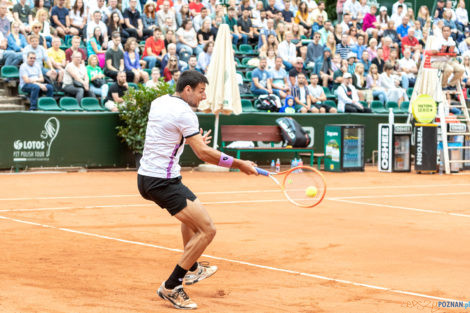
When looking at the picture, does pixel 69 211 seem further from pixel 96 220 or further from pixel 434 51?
pixel 434 51

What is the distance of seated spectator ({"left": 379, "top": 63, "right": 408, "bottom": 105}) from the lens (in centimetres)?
2453

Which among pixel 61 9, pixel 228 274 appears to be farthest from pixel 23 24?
pixel 228 274

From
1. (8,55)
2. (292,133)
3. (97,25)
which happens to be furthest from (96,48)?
(292,133)

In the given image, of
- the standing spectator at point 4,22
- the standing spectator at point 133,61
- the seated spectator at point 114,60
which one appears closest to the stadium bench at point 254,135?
the standing spectator at point 133,61

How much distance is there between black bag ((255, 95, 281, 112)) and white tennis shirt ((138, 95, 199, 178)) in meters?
15.1

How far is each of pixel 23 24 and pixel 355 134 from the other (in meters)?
9.04

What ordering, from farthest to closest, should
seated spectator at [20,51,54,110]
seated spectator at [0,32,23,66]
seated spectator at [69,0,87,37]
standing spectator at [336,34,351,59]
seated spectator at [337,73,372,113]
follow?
1. standing spectator at [336,34,351,59]
2. seated spectator at [337,73,372,113]
3. seated spectator at [69,0,87,37]
4. seated spectator at [0,32,23,66]
5. seated spectator at [20,51,54,110]

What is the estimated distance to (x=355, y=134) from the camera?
20.7 meters

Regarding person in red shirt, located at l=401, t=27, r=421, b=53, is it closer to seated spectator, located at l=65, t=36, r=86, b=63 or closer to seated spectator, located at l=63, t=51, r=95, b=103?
seated spectator, located at l=65, t=36, r=86, b=63

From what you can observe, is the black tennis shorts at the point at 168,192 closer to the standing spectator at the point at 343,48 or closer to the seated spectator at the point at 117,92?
the seated spectator at the point at 117,92

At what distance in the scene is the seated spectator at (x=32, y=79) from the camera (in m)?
18.2

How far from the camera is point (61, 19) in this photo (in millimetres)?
21156

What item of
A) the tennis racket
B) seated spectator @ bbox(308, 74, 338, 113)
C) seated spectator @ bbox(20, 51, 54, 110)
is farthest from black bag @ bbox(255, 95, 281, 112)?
the tennis racket

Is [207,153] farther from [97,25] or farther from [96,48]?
[97,25]
